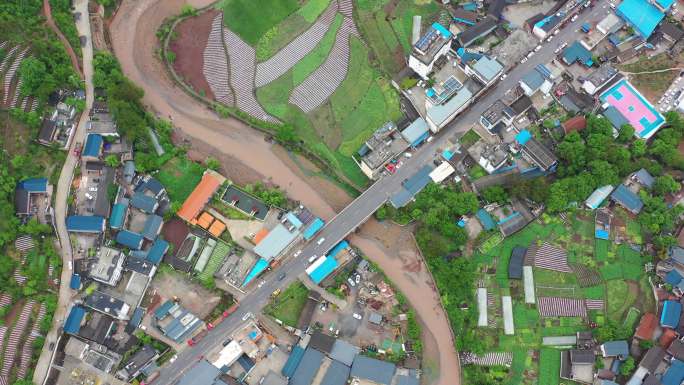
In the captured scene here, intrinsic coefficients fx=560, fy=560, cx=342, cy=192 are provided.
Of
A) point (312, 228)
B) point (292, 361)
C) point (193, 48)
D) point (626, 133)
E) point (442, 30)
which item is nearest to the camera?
point (292, 361)

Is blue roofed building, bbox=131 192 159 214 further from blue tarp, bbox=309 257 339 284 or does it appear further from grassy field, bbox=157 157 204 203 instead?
blue tarp, bbox=309 257 339 284

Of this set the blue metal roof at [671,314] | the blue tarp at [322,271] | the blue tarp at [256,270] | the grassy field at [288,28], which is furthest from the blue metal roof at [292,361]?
the blue metal roof at [671,314]

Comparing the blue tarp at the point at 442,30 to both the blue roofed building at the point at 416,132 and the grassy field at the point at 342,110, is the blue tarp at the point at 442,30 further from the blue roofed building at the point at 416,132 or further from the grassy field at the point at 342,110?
the blue roofed building at the point at 416,132

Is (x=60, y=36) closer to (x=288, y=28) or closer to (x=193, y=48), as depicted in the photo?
(x=193, y=48)

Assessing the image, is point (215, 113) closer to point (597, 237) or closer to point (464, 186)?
point (464, 186)

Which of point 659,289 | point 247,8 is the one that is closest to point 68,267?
point 247,8

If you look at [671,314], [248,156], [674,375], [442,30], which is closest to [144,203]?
[248,156]

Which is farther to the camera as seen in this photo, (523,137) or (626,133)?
(523,137)

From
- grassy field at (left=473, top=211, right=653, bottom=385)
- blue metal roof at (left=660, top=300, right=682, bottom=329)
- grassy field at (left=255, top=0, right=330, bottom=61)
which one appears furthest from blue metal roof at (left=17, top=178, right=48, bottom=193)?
blue metal roof at (left=660, top=300, right=682, bottom=329)
